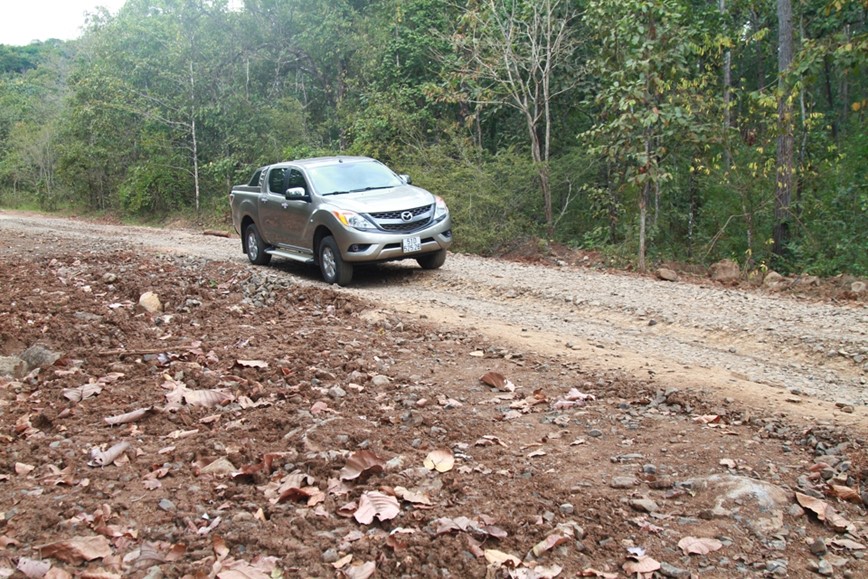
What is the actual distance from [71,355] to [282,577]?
476 cm

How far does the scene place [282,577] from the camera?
11.8ft

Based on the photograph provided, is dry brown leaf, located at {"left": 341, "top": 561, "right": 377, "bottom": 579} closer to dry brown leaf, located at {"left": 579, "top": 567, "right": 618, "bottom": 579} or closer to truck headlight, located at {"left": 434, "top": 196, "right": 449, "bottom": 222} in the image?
dry brown leaf, located at {"left": 579, "top": 567, "right": 618, "bottom": 579}

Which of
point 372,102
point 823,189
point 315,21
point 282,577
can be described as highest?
point 315,21

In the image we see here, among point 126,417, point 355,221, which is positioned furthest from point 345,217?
point 126,417

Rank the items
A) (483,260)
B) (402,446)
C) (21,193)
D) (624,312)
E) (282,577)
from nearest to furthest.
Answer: (282,577), (402,446), (624,312), (483,260), (21,193)

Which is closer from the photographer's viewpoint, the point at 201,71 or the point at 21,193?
the point at 201,71

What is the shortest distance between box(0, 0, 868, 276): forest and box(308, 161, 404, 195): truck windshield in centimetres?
434

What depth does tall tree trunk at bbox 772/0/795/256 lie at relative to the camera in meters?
14.3

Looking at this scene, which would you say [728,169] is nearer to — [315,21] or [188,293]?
[188,293]

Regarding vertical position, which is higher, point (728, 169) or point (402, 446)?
point (728, 169)

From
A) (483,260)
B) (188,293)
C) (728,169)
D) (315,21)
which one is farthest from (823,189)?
(315,21)

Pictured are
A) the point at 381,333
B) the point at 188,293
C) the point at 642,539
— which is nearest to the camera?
the point at 642,539

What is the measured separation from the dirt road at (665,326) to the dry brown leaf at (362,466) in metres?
2.88

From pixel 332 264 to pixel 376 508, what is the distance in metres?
8.03
